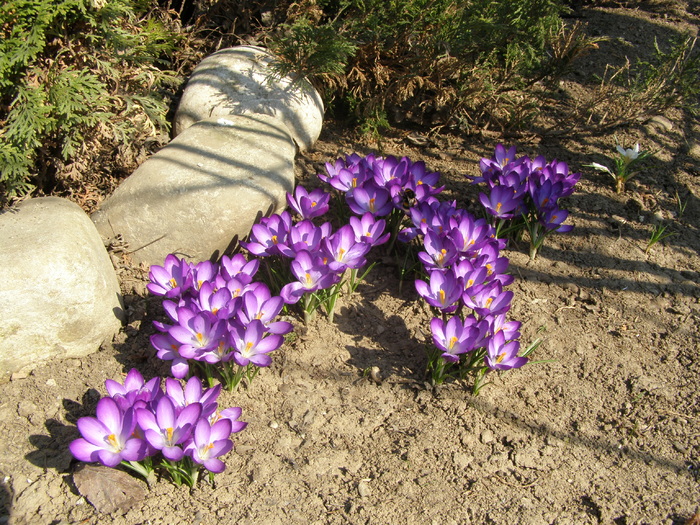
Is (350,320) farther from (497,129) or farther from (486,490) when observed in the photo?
(497,129)

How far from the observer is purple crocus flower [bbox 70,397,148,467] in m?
2.05

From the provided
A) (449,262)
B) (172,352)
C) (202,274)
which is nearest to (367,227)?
(449,262)

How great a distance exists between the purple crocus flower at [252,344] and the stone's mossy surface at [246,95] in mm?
1735

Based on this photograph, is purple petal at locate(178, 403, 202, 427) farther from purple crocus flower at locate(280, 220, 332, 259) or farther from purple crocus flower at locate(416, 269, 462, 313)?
purple crocus flower at locate(416, 269, 462, 313)

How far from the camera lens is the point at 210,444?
213 cm

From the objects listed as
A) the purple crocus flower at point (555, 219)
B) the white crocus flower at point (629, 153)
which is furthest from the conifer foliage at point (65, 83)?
the white crocus flower at point (629, 153)

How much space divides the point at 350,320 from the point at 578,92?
2899 mm

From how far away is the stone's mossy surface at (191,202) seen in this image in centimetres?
300

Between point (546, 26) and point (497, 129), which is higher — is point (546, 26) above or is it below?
above

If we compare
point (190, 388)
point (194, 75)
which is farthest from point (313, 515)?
point (194, 75)

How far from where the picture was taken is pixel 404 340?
2865mm

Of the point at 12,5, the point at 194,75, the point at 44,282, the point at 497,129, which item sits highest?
the point at 12,5

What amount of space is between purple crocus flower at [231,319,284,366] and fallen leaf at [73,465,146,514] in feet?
1.90

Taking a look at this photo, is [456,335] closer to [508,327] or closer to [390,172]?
[508,327]
